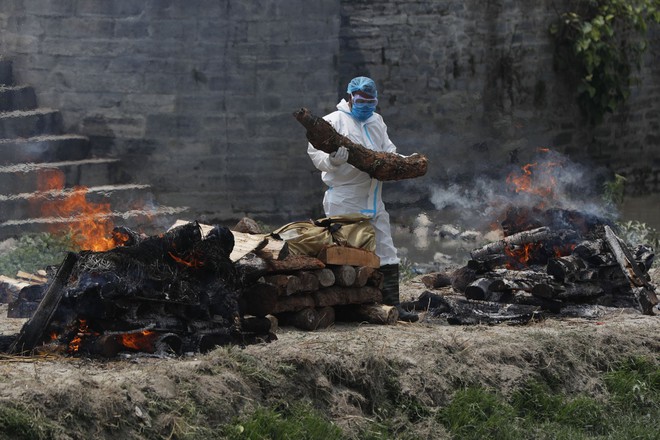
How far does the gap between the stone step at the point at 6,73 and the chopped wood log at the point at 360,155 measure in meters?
6.09

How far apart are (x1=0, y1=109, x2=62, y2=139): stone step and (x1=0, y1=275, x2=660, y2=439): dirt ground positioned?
5033 mm

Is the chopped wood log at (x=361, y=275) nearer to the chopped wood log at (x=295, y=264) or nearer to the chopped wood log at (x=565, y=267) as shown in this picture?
the chopped wood log at (x=295, y=264)

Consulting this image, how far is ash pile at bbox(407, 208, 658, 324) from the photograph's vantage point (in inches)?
428

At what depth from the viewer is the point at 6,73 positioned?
15.2m

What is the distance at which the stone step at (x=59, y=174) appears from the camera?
14.1 meters

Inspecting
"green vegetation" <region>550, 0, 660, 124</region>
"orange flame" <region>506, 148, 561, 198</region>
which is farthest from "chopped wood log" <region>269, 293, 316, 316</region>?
"green vegetation" <region>550, 0, 660, 124</region>

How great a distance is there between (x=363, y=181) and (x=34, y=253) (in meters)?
4.13

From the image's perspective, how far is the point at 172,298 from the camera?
868 centimetres

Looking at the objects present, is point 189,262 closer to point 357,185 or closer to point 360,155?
point 360,155

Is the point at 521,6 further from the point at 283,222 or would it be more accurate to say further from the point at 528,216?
the point at 528,216

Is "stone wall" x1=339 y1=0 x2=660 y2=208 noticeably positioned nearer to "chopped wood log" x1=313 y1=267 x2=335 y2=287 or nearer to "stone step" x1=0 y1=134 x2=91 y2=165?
"stone step" x1=0 y1=134 x2=91 y2=165

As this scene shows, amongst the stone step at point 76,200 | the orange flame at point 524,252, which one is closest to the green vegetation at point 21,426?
the orange flame at point 524,252

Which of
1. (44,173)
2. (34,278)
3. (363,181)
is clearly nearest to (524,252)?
(363,181)

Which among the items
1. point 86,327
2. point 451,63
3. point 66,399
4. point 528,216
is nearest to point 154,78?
point 451,63
